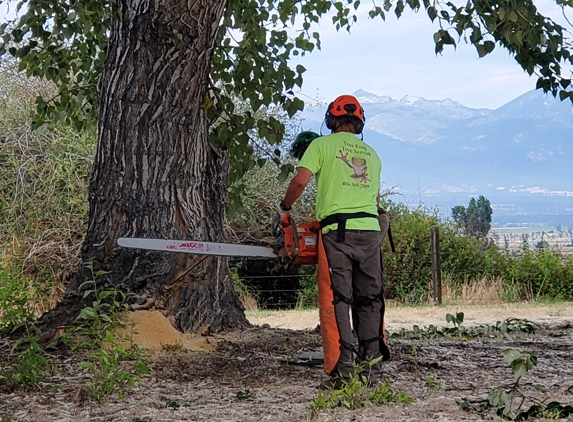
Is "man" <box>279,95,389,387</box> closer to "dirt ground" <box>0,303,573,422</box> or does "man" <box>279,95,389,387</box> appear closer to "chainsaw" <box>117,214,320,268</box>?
"chainsaw" <box>117,214,320,268</box>


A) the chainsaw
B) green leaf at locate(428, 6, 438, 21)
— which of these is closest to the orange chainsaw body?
the chainsaw

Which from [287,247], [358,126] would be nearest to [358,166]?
[358,126]

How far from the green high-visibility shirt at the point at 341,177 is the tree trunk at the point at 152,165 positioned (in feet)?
5.70

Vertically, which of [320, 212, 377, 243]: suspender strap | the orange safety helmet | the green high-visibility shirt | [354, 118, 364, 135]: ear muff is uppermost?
the orange safety helmet

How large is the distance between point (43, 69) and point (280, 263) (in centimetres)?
444

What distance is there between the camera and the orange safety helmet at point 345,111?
5297 millimetres

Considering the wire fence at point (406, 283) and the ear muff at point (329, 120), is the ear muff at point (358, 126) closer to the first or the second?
the ear muff at point (329, 120)

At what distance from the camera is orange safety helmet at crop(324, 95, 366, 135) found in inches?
209

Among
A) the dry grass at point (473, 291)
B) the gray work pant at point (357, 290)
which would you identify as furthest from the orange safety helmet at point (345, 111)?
the dry grass at point (473, 291)

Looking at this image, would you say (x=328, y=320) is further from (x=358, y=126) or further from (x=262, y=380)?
(x=358, y=126)

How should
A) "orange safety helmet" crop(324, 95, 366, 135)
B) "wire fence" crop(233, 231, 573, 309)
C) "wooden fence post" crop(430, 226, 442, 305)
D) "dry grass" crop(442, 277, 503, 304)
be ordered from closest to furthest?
"orange safety helmet" crop(324, 95, 366, 135), "wooden fence post" crop(430, 226, 442, 305), "dry grass" crop(442, 277, 503, 304), "wire fence" crop(233, 231, 573, 309)

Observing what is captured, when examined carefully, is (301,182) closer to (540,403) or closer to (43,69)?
(540,403)

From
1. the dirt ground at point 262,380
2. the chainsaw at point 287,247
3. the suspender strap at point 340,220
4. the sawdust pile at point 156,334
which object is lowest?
the dirt ground at point 262,380

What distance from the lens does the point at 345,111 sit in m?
5.29
